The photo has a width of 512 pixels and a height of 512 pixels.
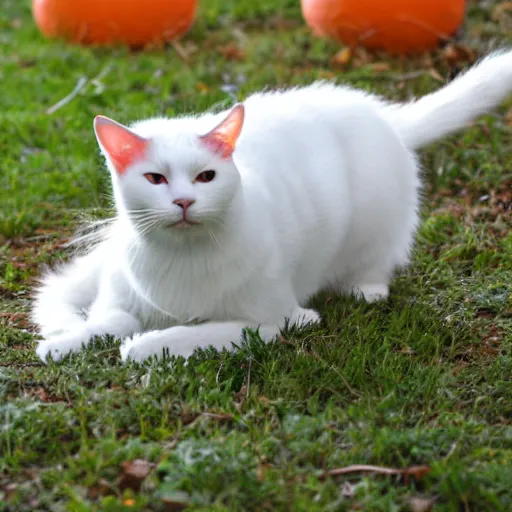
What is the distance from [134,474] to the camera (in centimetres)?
257

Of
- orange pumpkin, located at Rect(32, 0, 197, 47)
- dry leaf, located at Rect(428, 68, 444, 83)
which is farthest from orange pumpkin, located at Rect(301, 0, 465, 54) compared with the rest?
orange pumpkin, located at Rect(32, 0, 197, 47)

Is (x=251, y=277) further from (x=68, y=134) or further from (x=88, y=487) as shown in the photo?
(x=68, y=134)

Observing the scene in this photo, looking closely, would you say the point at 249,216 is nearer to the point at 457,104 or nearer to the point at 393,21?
the point at 457,104

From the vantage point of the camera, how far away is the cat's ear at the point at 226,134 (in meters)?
3.06

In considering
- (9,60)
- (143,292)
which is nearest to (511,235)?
(143,292)

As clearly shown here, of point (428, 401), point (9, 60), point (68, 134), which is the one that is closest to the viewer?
point (428, 401)

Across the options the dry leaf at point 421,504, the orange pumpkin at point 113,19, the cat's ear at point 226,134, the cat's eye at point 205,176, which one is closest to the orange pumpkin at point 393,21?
the orange pumpkin at point 113,19

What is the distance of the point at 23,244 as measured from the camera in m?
4.50

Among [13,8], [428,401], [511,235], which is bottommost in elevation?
[428,401]

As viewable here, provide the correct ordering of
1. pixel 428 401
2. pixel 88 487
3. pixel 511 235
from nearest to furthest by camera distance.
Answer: pixel 88 487 → pixel 428 401 → pixel 511 235

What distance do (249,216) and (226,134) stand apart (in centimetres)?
36

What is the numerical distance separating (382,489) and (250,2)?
6366mm

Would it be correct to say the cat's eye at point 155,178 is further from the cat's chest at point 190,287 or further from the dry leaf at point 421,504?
the dry leaf at point 421,504

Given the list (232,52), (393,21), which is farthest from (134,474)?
(232,52)
